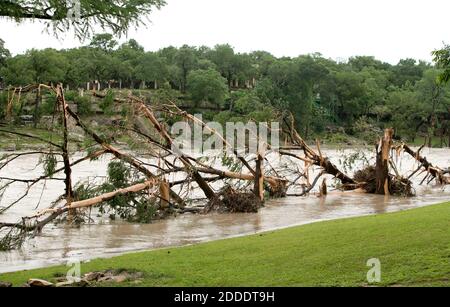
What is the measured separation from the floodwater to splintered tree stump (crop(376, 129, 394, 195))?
84cm

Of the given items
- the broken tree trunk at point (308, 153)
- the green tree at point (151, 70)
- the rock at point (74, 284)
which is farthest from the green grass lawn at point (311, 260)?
the green tree at point (151, 70)

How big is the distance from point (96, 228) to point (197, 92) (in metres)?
77.0

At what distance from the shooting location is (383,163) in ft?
83.1

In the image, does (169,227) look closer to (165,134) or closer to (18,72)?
(165,134)

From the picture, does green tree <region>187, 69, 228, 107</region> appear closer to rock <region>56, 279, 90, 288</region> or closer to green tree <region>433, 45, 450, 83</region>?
green tree <region>433, 45, 450, 83</region>

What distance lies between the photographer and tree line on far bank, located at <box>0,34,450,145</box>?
82.6m

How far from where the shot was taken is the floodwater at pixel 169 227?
13898 millimetres

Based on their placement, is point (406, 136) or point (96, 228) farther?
point (406, 136)

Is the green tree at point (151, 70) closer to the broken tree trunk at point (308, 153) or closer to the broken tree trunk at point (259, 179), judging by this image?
the broken tree trunk at point (308, 153)

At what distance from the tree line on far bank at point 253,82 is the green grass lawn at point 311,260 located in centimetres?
6588

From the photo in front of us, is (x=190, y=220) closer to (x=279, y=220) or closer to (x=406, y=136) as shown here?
(x=279, y=220)

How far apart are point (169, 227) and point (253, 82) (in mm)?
103391
